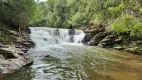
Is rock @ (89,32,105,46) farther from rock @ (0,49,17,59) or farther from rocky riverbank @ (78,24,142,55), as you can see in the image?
rock @ (0,49,17,59)

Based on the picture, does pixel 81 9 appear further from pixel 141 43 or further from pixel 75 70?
pixel 75 70

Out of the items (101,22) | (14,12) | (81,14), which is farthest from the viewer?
(81,14)

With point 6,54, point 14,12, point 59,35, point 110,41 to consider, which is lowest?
point 6,54

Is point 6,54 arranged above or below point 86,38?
below

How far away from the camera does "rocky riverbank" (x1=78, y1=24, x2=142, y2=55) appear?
46.0 ft

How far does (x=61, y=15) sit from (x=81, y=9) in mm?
7450

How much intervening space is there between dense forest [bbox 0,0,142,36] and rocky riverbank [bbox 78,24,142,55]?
1.00m

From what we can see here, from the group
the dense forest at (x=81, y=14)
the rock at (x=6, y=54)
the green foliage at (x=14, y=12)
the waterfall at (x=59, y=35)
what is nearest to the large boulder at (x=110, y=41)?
the dense forest at (x=81, y=14)

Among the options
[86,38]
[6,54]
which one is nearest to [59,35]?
[86,38]

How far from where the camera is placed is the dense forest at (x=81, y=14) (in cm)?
867

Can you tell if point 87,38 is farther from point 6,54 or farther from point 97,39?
point 6,54

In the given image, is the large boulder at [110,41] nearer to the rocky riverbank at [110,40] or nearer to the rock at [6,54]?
the rocky riverbank at [110,40]

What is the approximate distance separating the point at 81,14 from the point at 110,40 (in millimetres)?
12947

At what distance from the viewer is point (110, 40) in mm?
16500
